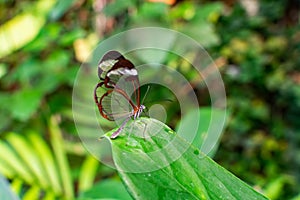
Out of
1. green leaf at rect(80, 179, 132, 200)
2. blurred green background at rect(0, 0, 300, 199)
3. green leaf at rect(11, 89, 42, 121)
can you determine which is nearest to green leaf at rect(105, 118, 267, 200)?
green leaf at rect(80, 179, 132, 200)

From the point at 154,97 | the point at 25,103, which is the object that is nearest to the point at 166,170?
the point at 154,97

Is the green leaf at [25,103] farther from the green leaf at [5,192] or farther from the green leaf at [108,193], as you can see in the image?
the green leaf at [5,192]

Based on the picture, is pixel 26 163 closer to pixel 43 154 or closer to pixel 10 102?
pixel 43 154

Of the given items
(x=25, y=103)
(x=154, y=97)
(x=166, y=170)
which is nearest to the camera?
(x=166, y=170)

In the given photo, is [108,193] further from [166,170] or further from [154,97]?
[154,97]

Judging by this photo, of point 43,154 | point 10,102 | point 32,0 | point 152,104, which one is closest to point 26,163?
point 43,154
